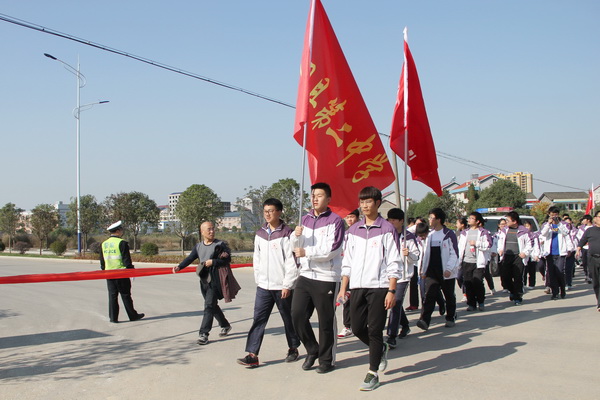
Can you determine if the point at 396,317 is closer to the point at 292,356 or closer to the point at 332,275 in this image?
the point at 292,356

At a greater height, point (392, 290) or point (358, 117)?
point (358, 117)

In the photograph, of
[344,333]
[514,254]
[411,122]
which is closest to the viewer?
[411,122]

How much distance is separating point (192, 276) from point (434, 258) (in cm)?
1044

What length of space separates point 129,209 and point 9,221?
13870mm

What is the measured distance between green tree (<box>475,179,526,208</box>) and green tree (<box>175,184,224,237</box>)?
40.7 metres

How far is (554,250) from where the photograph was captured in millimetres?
11438

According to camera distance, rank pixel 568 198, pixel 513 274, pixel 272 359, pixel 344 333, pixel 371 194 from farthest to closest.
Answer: pixel 568 198 < pixel 513 274 < pixel 344 333 < pixel 272 359 < pixel 371 194

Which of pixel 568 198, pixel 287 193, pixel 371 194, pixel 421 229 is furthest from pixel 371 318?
pixel 568 198

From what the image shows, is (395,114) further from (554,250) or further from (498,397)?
(554,250)

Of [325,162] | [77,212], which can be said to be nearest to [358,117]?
[325,162]

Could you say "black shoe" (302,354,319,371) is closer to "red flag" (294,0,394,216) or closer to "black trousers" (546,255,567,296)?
"red flag" (294,0,394,216)

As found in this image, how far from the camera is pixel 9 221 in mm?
39688

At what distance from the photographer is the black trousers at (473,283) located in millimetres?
9984

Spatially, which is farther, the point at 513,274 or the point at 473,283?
the point at 513,274
